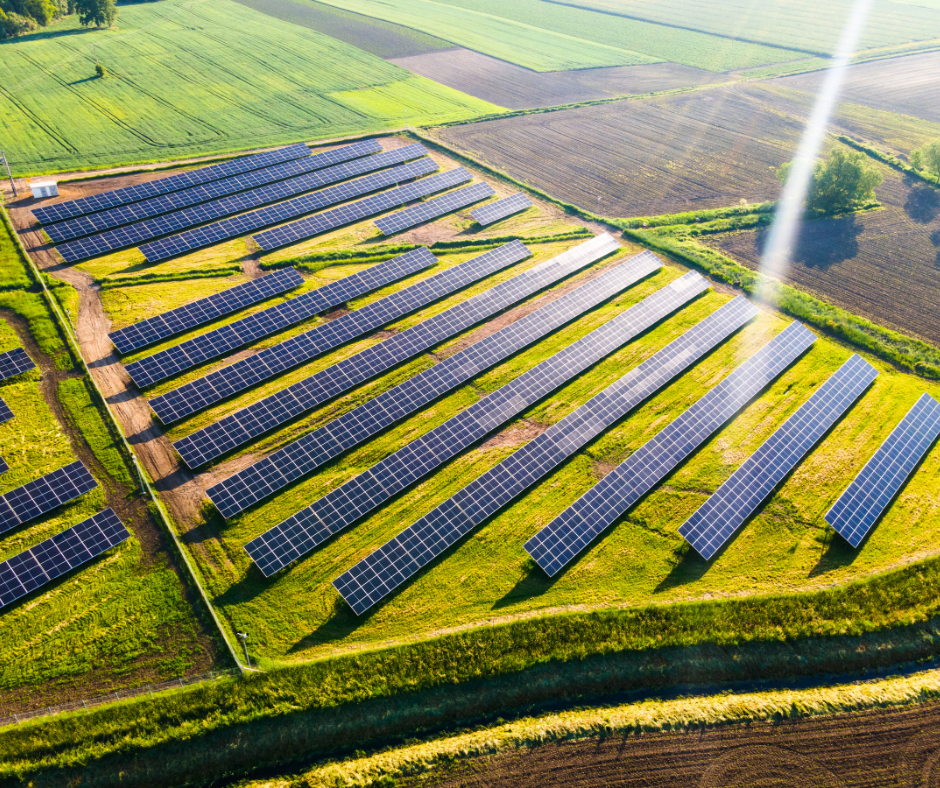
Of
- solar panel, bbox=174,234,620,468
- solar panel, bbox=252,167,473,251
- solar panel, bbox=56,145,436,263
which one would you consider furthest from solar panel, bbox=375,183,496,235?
solar panel, bbox=174,234,620,468

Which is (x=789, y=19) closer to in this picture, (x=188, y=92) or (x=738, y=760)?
(x=188, y=92)

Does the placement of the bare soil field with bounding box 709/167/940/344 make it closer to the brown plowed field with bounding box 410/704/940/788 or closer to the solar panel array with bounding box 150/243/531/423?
the solar panel array with bounding box 150/243/531/423

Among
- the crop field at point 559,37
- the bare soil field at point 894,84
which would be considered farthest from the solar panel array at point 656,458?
the crop field at point 559,37

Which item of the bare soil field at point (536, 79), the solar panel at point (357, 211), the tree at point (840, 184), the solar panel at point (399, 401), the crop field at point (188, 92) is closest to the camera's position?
the solar panel at point (399, 401)

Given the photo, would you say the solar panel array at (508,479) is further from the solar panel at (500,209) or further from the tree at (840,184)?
the tree at (840,184)

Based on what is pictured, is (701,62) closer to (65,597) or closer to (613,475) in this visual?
(613,475)

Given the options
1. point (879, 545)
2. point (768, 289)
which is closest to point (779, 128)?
point (768, 289)
